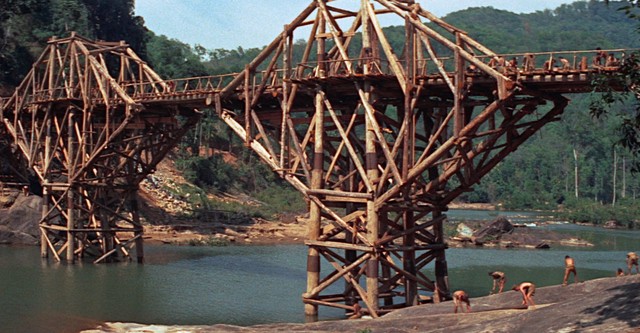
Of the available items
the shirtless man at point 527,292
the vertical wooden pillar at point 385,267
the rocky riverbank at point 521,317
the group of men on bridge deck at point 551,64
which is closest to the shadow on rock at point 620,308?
the rocky riverbank at point 521,317

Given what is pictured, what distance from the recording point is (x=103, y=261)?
173 feet

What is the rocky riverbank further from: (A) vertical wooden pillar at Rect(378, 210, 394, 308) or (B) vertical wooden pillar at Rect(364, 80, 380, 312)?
(A) vertical wooden pillar at Rect(378, 210, 394, 308)

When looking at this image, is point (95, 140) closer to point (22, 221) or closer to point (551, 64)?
point (22, 221)

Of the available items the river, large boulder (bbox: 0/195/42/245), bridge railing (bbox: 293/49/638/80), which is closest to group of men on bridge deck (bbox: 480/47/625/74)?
bridge railing (bbox: 293/49/638/80)

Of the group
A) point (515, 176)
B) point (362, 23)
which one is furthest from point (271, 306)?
point (515, 176)

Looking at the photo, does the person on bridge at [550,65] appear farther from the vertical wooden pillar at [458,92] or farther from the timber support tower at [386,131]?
the vertical wooden pillar at [458,92]

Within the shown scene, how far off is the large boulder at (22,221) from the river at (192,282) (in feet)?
8.38

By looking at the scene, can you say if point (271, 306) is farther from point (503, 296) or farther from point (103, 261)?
point (103, 261)

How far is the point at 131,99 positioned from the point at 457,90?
22.8 meters

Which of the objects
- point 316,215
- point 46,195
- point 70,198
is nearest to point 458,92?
point 316,215

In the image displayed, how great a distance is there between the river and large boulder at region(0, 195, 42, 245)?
255 cm

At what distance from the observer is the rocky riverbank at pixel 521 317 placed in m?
20.8

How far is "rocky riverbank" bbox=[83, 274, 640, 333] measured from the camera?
20.8m

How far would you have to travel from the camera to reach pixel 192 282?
46312 mm
